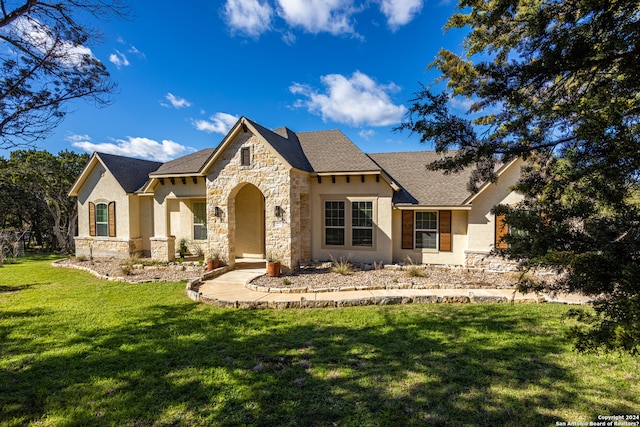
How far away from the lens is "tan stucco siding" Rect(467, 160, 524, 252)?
11992 millimetres

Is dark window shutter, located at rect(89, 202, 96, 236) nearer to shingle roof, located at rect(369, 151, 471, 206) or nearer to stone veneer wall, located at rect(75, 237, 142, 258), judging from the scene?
stone veneer wall, located at rect(75, 237, 142, 258)

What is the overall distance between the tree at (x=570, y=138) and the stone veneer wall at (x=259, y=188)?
798 cm

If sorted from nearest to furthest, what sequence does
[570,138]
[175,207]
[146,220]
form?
[570,138] → [175,207] → [146,220]

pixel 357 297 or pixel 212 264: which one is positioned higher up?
pixel 212 264

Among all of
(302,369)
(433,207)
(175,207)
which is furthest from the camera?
(175,207)

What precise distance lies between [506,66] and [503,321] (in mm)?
5893

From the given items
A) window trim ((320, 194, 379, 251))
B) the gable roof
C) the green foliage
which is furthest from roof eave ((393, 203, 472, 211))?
the gable roof

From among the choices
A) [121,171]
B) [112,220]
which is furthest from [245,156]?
[112,220]

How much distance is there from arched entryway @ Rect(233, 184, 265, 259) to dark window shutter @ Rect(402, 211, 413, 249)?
6.76m

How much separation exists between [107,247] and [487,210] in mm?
19872

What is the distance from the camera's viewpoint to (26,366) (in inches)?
192

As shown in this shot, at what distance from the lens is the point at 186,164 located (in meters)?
16.2

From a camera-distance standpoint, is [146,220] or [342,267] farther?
[146,220]

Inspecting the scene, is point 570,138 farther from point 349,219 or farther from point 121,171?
point 121,171
